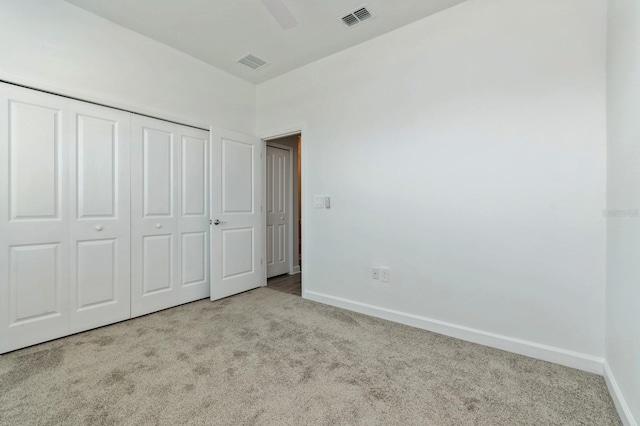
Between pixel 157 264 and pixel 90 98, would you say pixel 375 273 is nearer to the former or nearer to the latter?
pixel 157 264

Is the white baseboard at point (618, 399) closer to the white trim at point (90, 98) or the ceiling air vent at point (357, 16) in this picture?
the ceiling air vent at point (357, 16)

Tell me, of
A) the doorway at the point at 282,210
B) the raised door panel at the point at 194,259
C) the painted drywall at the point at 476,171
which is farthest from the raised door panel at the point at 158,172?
the painted drywall at the point at 476,171

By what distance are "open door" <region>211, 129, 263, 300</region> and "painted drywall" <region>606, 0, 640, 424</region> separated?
3235 millimetres

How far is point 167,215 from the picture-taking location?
289 cm

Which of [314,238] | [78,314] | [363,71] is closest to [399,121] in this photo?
[363,71]

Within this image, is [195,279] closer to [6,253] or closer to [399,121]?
[6,253]

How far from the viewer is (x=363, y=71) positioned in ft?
9.09

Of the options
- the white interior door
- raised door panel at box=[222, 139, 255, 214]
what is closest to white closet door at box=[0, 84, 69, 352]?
raised door panel at box=[222, 139, 255, 214]

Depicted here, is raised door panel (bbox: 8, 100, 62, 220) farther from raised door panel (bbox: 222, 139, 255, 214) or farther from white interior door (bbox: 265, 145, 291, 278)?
white interior door (bbox: 265, 145, 291, 278)

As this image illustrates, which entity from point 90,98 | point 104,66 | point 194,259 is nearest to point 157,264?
point 194,259

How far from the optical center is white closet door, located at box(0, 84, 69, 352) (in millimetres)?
1995

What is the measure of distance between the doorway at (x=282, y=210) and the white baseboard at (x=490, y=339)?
1562 millimetres

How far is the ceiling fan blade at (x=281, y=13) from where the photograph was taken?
77.9 inches

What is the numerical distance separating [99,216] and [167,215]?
0.58 metres
